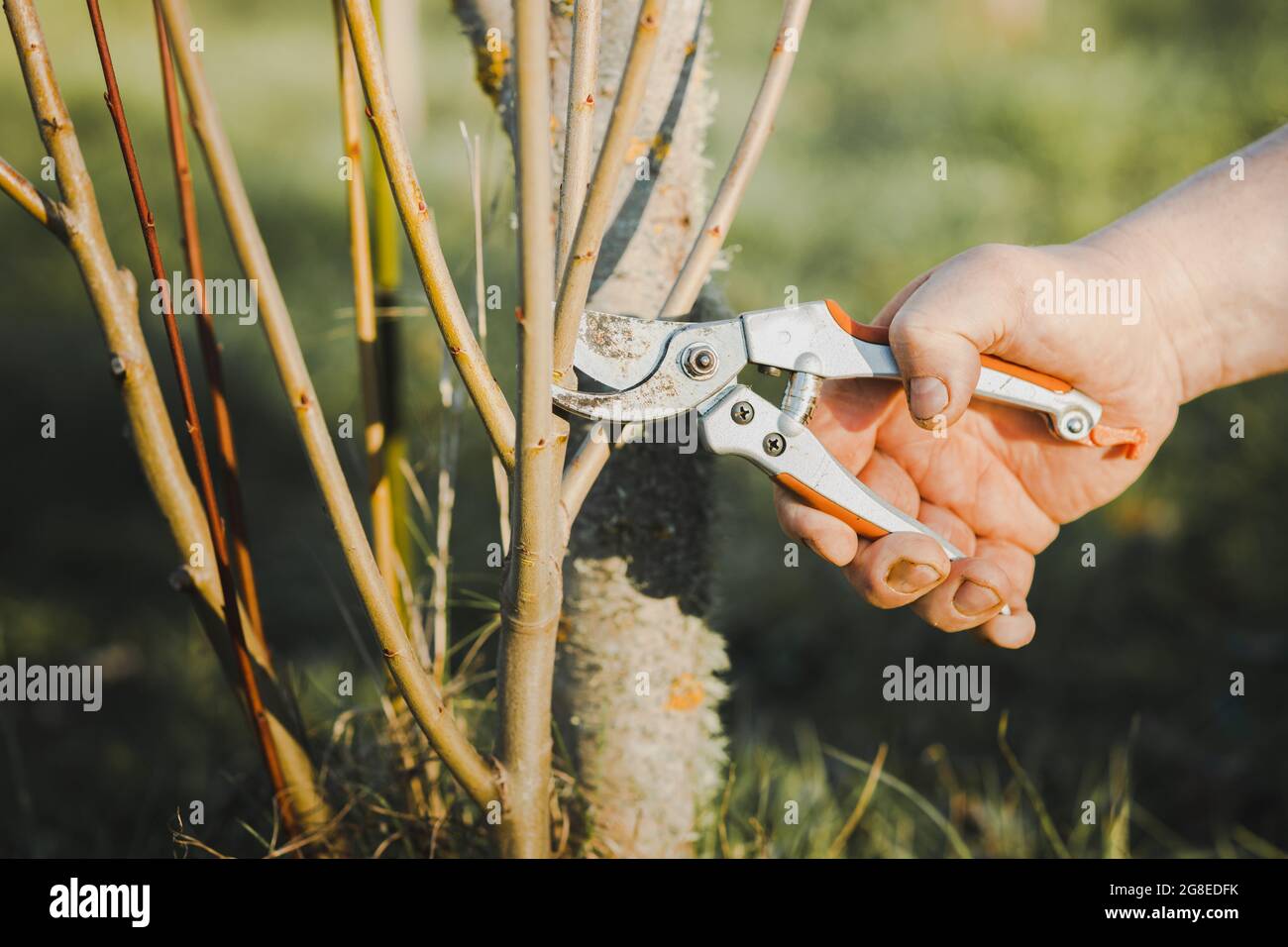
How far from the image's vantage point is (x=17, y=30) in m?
1.02

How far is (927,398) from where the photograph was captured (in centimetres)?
121

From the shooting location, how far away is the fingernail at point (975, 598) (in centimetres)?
129

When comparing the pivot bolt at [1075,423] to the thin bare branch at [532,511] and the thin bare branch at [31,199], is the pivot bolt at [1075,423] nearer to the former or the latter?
the thin bare branch at [532,511]

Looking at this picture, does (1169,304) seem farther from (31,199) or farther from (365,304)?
(31,199)

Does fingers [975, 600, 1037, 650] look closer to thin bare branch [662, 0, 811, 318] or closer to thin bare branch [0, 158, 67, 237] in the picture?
thin bare branch [662, 0, 811, 318]

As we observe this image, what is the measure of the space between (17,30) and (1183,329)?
1465mm

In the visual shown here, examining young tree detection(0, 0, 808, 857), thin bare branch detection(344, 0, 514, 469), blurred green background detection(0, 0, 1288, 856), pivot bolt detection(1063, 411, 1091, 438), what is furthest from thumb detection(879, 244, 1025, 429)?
thin bare branch detection(344, 0, 514, 469)

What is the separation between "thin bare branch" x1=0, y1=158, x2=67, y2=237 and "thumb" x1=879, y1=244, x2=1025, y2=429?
899 millimetres

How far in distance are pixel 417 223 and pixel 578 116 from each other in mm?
177

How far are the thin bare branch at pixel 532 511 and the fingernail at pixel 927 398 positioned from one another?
42cm

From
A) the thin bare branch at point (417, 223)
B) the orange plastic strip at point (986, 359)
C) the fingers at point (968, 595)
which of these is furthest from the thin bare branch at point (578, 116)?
the fingers at point (968, 595)

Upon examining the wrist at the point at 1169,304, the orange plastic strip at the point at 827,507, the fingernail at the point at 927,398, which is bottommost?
the orange plastic strip at the point at 827,507

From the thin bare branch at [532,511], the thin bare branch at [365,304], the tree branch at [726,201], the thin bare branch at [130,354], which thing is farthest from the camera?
the thin bare branch at [365,304]
